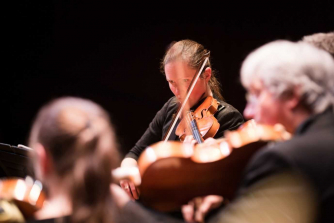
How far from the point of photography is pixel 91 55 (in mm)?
3111

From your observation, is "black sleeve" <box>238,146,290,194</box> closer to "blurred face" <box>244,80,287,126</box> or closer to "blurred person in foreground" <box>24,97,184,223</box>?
"blurred face" <box>244,80,287,126</box>

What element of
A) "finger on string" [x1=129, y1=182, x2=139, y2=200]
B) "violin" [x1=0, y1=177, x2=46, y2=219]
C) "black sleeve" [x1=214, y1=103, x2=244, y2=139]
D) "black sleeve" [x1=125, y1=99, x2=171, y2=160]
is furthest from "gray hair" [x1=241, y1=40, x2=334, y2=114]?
"black sleeve" [x1=125, y1=99, x2=171, y2=160]

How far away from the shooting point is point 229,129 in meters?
1.76

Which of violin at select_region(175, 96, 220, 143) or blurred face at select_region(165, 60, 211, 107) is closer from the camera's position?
violin at select_region(175, 96, 220, 143)

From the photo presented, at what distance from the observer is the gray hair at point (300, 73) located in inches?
36.8

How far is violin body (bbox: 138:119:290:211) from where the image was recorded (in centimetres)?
125

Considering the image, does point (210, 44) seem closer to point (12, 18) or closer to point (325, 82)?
point (12, 18)

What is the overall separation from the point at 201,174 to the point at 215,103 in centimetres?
56

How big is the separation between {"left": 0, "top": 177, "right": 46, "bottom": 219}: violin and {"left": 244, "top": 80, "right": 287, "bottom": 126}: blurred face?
0.61 m

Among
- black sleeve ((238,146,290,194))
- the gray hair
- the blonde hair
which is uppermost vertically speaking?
the gray hair

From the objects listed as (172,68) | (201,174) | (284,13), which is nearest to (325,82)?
(201,174)

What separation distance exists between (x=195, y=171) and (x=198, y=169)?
0.01 meters

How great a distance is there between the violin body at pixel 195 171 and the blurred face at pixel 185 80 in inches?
21.1

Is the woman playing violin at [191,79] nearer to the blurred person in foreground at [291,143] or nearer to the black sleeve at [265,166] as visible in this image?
the blurred person in foreground at [291,143]
